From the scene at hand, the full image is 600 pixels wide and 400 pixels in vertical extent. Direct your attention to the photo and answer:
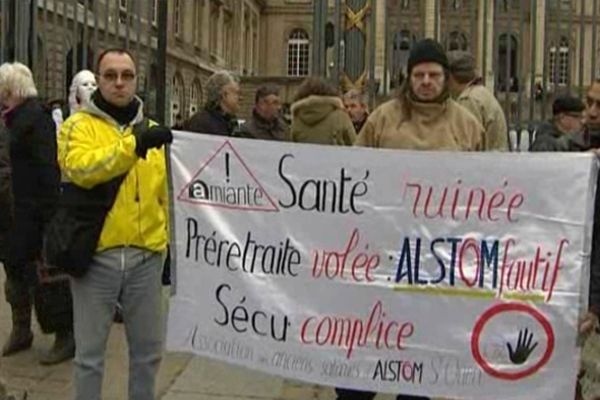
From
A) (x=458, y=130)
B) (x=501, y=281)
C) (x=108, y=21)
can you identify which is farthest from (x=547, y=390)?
(x=108, y=21)

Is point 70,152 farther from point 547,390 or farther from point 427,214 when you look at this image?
point 547,390

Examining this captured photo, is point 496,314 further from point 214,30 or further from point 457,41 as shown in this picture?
point 214,30

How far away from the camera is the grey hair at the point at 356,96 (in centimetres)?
833

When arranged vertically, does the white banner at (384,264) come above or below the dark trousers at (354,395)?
above

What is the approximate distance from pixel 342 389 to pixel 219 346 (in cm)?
69

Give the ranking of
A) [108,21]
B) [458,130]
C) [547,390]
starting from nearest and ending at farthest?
[547,390] → [458,130] → [108,21]

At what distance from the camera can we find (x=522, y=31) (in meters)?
7.96

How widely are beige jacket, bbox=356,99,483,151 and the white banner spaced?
0.55ft

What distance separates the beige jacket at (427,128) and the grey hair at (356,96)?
3373 mm

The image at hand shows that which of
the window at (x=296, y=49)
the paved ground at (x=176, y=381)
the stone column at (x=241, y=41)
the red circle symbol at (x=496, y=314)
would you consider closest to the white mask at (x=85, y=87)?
the paved ground at (x=176, y=381)

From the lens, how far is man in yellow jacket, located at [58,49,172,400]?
4.60 metres

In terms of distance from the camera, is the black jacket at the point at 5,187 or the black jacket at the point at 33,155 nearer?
the black jacket at the point at 33,155

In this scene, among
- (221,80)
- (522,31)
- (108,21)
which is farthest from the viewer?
(108,21)

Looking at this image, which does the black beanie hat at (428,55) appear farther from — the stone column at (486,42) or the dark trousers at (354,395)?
the stone column at (486,42)
